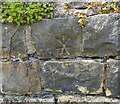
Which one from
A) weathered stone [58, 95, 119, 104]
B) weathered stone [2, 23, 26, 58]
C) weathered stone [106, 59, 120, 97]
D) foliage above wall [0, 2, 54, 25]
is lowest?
weathered stone [58, 95, 119, 104]

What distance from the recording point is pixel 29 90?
1.73m

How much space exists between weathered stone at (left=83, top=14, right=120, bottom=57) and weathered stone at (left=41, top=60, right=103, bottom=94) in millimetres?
88

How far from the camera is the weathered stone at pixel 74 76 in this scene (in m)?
1.66

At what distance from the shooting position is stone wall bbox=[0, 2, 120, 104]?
63.6 inches

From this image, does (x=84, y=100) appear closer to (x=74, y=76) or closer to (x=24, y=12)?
(x=74, y=76)

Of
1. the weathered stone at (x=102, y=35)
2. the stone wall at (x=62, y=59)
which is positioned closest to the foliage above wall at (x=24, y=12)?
the stone wall at (x=62, y=59)

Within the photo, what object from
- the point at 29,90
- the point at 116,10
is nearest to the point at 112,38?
the point at 116,10

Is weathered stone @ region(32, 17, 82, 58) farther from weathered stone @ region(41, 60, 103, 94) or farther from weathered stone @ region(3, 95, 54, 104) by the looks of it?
weathered stone @ region(3, 95, 54, 104)

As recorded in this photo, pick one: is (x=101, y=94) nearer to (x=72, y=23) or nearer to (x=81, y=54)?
(x=81, y=54)

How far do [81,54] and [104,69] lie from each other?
17 cm

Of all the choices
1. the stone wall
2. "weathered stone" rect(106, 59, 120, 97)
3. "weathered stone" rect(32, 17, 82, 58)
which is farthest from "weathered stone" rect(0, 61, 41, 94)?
"weathered stone" rect(106, 59, 120, 97)

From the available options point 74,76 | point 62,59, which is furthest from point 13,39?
point 74,76

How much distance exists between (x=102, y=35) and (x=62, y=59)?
287 mm

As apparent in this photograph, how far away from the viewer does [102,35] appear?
1604 millimetres
